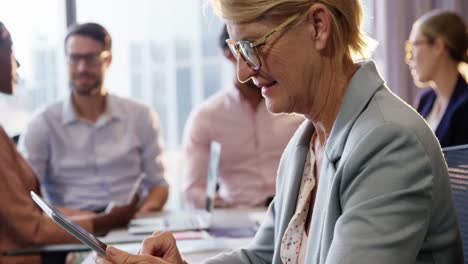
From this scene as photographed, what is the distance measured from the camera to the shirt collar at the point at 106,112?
11.6ft

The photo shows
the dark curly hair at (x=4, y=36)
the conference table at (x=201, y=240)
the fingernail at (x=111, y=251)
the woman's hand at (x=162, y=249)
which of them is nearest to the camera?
the fingernail at (x=111, y=251)

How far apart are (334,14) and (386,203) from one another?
0.41m

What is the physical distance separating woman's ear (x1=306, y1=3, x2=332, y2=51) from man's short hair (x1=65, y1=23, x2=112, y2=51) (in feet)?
7.61

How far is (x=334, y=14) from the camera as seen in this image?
1.39 metres

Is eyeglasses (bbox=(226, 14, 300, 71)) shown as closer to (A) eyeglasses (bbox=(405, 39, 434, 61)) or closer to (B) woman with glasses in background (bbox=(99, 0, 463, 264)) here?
(B) woman with glasses in background (bbox=(99, 0, 463, 264))

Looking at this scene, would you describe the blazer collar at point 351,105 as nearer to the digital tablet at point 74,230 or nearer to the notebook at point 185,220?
the digital tablet at point 74,230

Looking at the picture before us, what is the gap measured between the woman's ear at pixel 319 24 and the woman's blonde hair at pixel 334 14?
1 cm

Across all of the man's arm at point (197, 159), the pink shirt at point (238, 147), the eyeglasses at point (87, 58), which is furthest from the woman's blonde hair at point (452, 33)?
the eyeglasses at point (87, 58)

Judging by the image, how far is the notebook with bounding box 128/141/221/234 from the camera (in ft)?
8.24

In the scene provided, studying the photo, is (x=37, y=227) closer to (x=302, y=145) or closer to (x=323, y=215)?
(x=302, y=145)

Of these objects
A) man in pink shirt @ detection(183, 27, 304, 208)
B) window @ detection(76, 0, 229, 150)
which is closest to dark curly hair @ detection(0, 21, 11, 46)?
man in pink shirt @ detection(183, 27, 304, 208)

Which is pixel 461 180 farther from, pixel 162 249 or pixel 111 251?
pixel 111 251

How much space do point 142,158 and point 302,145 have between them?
2.15 meters

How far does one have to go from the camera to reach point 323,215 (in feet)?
4.53
